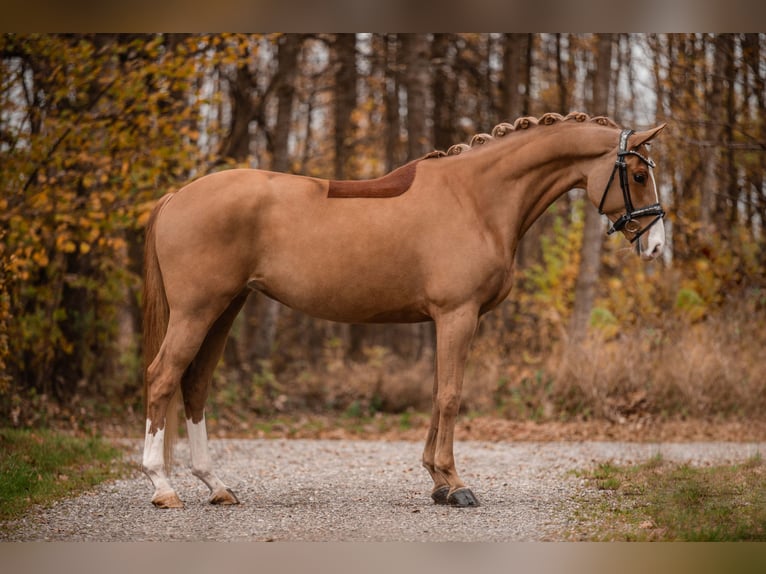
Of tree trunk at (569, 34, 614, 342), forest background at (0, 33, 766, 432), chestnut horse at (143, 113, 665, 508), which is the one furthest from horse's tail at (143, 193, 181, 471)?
tree trunk at (569, 34, 614, 342)

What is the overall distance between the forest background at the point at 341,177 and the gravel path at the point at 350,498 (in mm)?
1835

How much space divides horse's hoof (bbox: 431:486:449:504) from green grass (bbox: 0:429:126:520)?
2779 mm

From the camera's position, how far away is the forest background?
1026 centimetres

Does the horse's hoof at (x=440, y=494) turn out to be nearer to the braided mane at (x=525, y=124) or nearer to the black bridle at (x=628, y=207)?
the black bridle at (x=628, y=207)

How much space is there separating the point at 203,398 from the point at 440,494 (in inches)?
71.9

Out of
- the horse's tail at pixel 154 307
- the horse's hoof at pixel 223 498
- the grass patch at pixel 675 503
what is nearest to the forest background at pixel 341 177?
the grass patch at pixel 675 503

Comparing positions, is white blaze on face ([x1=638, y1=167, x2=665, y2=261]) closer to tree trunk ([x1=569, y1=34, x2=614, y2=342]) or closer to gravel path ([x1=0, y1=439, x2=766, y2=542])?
gravel path ([x1=0, y1=439, x2=766, y2=542])

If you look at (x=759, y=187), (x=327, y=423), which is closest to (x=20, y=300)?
(x=327, y=423)

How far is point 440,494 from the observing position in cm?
618

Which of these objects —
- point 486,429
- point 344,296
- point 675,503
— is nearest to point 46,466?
point 344,296

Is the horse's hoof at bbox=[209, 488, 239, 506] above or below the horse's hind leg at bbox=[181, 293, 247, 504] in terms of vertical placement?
below

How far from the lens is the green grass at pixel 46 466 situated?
21.2 feet

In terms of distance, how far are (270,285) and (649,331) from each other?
7.40 metres

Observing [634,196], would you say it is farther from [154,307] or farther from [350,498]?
[154,307]
